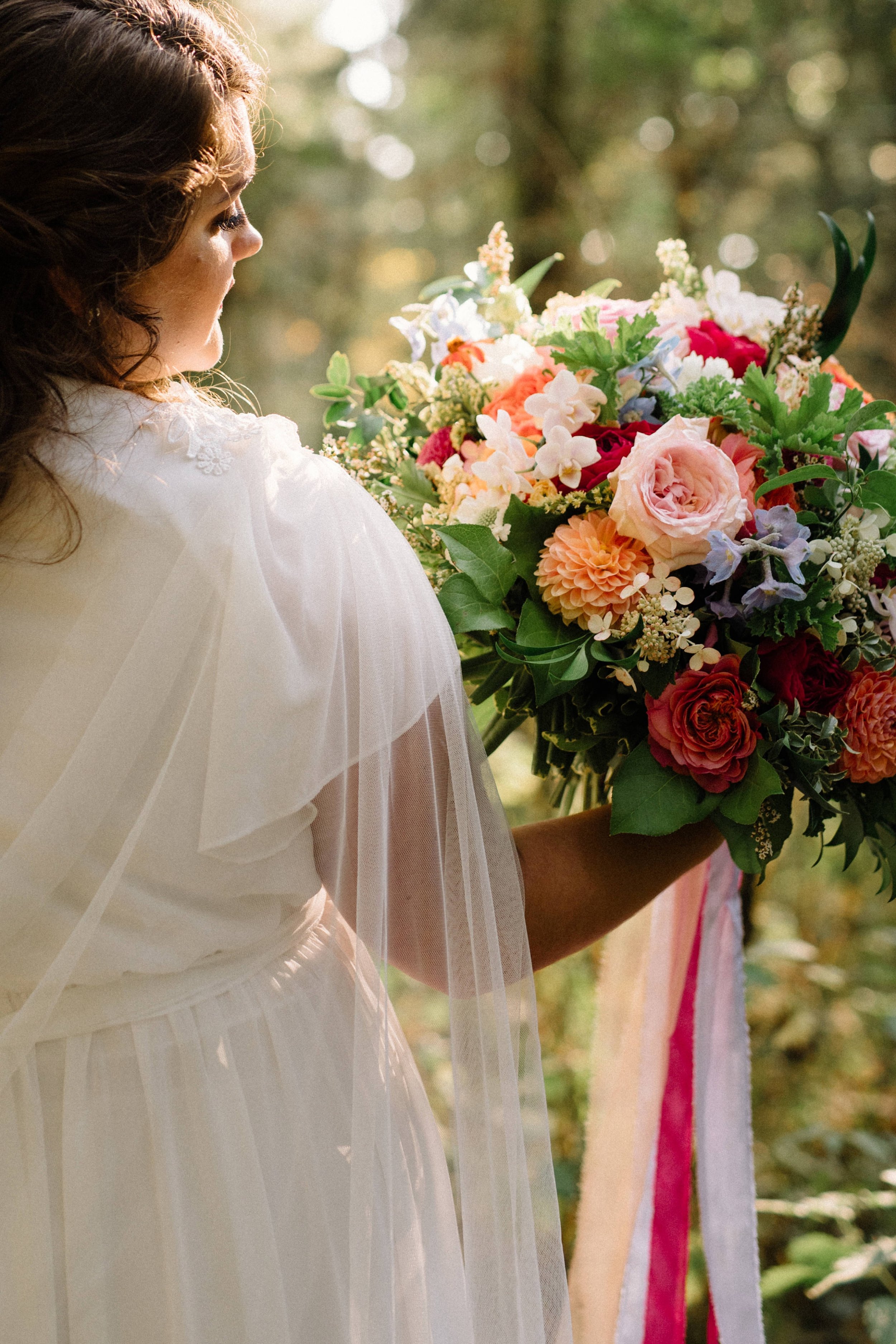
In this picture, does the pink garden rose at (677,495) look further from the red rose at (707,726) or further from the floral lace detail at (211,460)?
the floral lace detail at (211,460)

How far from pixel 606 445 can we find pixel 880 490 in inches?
11.4

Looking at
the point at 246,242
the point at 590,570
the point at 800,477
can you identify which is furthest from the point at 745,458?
the point at 246,242

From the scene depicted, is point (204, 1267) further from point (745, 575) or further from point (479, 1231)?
point (745, 575)

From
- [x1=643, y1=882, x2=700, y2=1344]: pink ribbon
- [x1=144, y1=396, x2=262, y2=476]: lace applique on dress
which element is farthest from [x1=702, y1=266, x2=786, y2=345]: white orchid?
[x1=643, y1=882, x2=700, y2=1344]: pink ribbon

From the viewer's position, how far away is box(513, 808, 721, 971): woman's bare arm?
1007 millimetres

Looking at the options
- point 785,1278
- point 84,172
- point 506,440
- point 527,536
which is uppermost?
point 84,172

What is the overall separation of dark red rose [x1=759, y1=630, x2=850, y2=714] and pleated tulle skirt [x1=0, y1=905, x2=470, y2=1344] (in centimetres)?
53

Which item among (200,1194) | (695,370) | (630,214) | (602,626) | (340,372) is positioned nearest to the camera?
(200,1194)

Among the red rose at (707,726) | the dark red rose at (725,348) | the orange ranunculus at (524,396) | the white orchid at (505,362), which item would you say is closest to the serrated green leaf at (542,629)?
the red rose at (707,726)

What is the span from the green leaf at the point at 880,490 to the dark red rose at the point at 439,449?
1.57ft

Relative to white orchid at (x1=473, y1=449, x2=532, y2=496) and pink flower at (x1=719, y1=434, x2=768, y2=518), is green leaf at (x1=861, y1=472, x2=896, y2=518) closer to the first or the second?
pink flower at (x1=719, y1=434, x2=768, y2=518)

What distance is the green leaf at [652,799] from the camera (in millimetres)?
992

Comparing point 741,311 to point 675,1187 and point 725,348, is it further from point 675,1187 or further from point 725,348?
point 675,1187

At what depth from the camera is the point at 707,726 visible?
99cm
